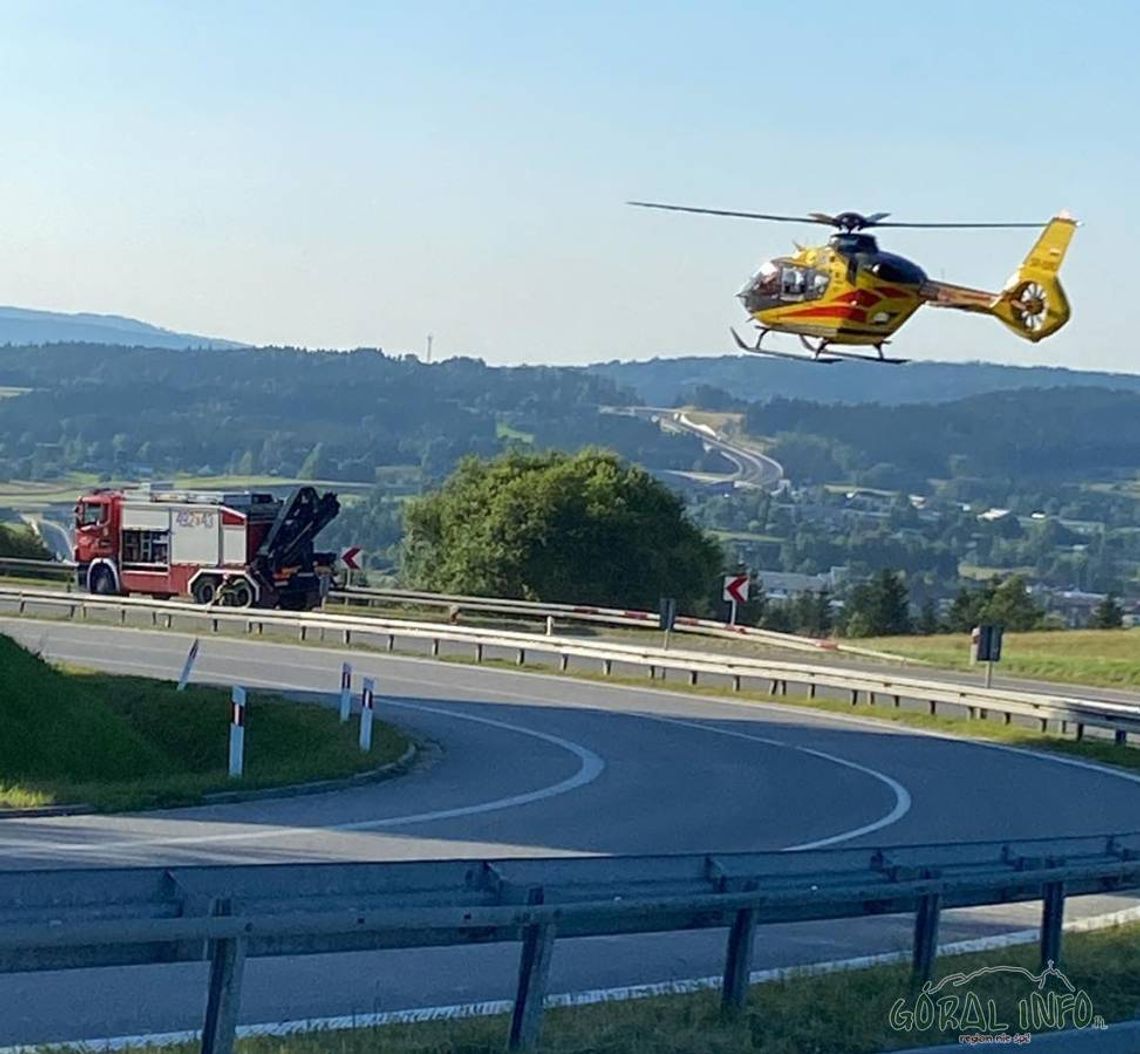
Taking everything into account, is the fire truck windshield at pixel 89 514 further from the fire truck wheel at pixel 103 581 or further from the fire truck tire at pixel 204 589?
the fire truck tire at pixel 204 589

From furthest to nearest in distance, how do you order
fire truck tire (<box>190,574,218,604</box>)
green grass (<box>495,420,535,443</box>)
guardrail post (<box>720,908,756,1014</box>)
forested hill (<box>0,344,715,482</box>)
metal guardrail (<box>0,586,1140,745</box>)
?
green grass (<box>495,420,535,443</box>) < forested hill (<box>0,344,715,482</box>) < fire truck tire (<box>190,574,218,604</box>) < metal guardrail (<box>0,586,1140,745</box>) < guardrail post (<box>720,908,756,1014</box>)

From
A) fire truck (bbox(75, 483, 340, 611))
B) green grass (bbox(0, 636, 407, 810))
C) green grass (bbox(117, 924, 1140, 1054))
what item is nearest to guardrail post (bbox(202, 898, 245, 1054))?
green grass (bbox(117, 924, 1140, 1054))

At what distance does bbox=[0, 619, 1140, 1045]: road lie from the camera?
10039 mm

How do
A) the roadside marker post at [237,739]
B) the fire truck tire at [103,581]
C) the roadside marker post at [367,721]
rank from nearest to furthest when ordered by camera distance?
1. the roadside marker post at [237,739]
2. the roadside marker post at [367,721]
3. the fire truck tire at [103,581]

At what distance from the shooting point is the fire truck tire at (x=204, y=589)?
5166 cm

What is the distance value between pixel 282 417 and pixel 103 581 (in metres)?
119

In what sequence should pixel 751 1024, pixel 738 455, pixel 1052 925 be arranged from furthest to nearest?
1. pixel 738 455
2. pixel 1052 925
3. pixel 751 1024

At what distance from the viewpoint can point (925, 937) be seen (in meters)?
9.69

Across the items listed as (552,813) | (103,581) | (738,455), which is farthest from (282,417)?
(552,813)

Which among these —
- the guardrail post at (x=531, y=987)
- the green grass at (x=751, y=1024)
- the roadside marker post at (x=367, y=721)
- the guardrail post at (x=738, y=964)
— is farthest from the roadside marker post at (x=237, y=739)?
the guardrail post at (x=531, y=987)

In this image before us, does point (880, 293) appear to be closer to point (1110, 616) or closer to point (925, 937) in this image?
point (925, 937)

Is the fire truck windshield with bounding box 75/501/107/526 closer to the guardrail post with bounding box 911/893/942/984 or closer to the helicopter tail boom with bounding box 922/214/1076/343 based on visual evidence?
the helicopter tail boom with bounding box 922/214/1076/343

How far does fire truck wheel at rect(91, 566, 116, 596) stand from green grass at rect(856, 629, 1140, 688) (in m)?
18.8
